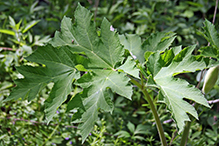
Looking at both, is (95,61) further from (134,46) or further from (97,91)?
(134,46)

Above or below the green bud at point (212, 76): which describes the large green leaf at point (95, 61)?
above

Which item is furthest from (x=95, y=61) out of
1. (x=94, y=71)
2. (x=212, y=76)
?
(x=212, y=76)

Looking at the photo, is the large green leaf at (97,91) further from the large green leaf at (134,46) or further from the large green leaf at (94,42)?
the large green leaf at (134,46)

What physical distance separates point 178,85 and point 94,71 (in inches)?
12.6

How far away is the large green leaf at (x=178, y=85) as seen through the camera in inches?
30.6

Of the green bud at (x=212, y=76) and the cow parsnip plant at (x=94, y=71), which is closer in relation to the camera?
the cow parsnip plant at (x=94, y=71)

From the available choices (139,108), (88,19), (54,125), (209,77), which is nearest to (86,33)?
(88,19)

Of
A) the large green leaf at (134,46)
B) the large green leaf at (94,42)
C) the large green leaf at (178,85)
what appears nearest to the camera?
the large green leaf at (178,85)

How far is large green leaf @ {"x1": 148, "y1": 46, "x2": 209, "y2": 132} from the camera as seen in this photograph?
777 mm

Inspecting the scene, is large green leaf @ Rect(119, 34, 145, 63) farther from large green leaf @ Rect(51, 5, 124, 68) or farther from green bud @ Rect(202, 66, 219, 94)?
green bud @ Rect(202, 66, 219, 94)

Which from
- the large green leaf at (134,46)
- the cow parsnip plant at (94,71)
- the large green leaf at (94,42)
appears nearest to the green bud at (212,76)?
the cow parsnip plant at (94,71)

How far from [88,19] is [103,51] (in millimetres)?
143

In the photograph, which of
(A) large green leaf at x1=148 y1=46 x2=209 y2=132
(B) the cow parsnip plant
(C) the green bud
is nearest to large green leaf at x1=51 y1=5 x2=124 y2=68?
(B) the cow parsnip plant

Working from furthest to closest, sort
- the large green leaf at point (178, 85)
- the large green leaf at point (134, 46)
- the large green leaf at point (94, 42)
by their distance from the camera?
the large green leaf at point (134, 46) < the large green leaf at point (94, 42) < the large green leaf at point (178, 85)
